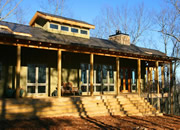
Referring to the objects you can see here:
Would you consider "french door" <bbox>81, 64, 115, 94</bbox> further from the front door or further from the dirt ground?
the dirt ground

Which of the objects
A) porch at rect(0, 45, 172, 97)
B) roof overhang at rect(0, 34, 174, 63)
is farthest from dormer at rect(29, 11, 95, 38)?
roof overhang at rect(0, 34, 174, 63)

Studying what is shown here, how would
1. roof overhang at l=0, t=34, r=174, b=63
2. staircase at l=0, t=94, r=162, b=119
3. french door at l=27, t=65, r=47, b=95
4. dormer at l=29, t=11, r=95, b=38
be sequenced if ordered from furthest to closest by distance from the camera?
dormer at l=29, t=11, r=95, b=38 → french door at l=27, t=65, r=47, b=95 → roof overhang at l=0, t=34, r=174, b=63 → staircase at l=0, t=94, r=162, b=119

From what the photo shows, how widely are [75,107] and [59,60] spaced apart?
2315mm

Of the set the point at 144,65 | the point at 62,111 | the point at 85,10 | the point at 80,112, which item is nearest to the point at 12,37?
the point at 62,111

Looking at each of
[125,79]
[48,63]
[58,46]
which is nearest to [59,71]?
[58,46]

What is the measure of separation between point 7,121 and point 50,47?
144 inches

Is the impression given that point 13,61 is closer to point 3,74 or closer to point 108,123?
point 3,74

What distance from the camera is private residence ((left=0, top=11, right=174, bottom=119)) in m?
8.59

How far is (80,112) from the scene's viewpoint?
838 cm

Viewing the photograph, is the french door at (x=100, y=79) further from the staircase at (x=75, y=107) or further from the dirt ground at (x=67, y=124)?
the dirt ground at (x=67, y=124)

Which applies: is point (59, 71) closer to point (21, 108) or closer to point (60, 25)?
point (21, 108)

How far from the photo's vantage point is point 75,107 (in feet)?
28.1

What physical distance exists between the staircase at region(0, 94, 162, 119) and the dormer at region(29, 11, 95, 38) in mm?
5589

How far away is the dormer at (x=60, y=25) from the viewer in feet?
40.9
